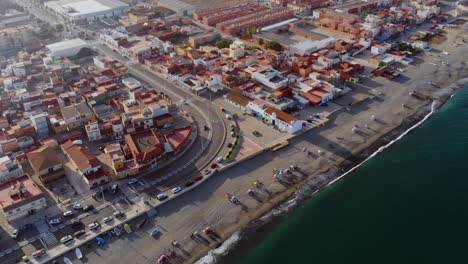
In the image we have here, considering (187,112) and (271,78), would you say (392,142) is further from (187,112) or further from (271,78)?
(187,112)

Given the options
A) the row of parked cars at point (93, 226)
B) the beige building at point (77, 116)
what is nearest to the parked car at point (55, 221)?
the row of parked cars at point (93, 226)

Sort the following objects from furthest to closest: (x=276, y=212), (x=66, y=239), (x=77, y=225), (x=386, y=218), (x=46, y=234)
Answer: (x=276, y=212), (x=386, y=218), (x=77, y=225), (x=46, y=234), (x=66, y=239)

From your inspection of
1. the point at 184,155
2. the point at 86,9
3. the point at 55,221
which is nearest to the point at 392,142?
the point at 184,155

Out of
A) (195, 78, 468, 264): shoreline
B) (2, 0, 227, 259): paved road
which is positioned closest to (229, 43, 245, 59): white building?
(2, 0, 227, 259): paved road

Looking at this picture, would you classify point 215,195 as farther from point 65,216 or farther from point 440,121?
point 440,121

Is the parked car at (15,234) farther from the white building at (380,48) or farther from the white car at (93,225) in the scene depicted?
the white building at (380,48)

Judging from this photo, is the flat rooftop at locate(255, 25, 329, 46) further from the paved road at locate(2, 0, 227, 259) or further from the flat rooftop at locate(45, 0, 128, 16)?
the flat rooftop at locate(45, 0, 128, 16)
